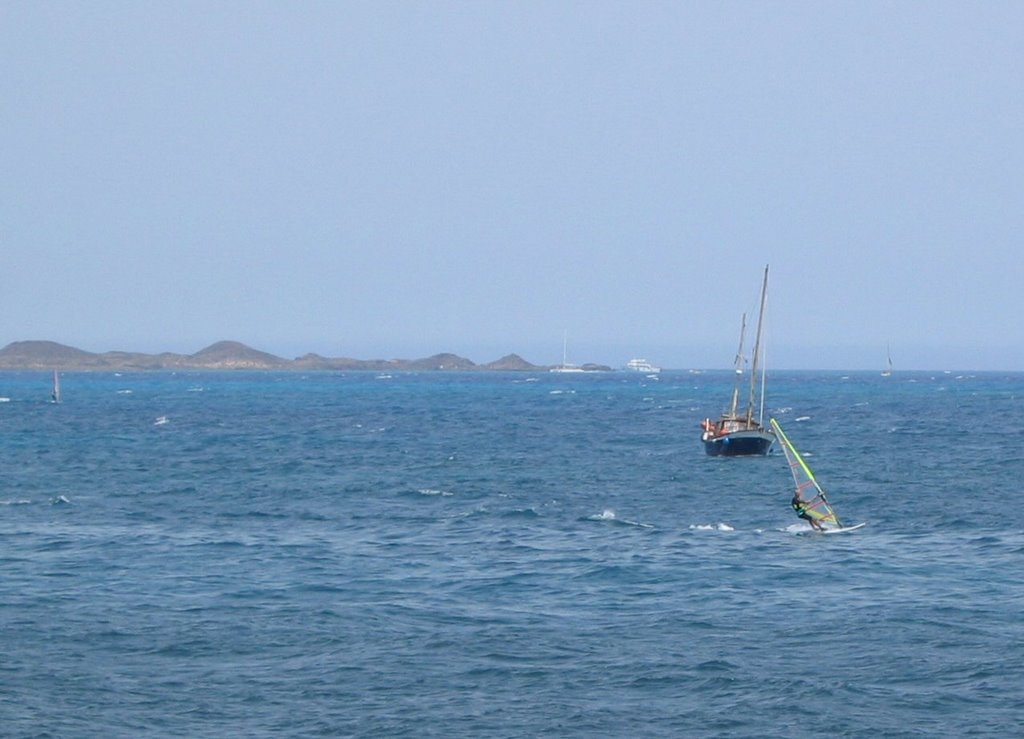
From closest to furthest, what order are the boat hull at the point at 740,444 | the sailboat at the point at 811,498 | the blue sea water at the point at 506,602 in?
the blue sea water at the point at 506,602 → the sailboat at the point at 811,498 → the boat hull at the point at 740,444

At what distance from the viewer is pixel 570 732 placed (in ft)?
71.5

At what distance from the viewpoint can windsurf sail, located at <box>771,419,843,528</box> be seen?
45094 millimetres

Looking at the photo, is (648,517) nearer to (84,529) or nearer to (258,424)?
(84,529)

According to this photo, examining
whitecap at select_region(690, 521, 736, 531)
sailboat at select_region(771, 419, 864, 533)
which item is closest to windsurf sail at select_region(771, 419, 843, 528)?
sailboat at select_region(771, 419, 864, 533)

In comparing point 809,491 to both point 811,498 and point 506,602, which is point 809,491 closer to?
point 811,498

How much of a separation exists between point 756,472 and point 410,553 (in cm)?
3177

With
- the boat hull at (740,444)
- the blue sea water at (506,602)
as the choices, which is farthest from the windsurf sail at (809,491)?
the boat hull at (740,444)

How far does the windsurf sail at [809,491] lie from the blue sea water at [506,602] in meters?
1.32

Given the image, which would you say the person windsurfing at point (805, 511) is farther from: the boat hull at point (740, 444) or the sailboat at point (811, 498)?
the boat hull at point (740, 444)

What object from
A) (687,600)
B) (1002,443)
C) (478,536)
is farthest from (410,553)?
(1002,443)

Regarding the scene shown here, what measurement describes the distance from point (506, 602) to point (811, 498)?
62.3 ft

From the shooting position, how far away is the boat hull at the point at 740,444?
76938 millimetres

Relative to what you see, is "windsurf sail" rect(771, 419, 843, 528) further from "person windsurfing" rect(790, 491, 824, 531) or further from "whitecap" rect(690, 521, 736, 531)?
"whitecap" rect(690, 521, 736, 531)

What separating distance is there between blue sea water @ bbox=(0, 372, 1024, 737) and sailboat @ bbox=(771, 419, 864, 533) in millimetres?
1301
